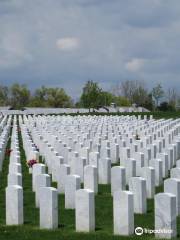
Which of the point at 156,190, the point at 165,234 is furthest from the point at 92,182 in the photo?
the point at 165,234

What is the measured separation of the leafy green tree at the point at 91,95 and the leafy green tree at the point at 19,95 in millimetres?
36753

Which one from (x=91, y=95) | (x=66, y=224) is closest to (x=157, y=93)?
(x=91, y=95)

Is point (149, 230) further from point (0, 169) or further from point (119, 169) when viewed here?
point (0, 169)

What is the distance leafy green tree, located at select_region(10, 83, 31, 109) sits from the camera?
114812mm

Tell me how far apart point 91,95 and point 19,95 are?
43122 mm

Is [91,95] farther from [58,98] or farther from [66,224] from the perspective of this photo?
[66,224]

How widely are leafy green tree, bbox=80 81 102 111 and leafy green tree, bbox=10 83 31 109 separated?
3675 centimetres

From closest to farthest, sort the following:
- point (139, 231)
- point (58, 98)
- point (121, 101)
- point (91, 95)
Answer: point (139, 231) → point (91, 95) → point (121, 101) → point (58, 98)

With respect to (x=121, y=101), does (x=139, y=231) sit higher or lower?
lower

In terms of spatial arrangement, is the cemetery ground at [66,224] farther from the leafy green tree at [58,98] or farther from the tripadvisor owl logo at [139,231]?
the leafy green tree at [58,98]

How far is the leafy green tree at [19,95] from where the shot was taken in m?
115

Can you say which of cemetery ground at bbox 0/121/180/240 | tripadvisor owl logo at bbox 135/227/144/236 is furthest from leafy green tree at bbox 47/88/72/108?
tripadvisor owl logo at bbox 135/227/144/236

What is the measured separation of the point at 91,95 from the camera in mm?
75375

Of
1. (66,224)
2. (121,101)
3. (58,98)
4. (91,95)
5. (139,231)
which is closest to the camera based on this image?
A: (139,231)
